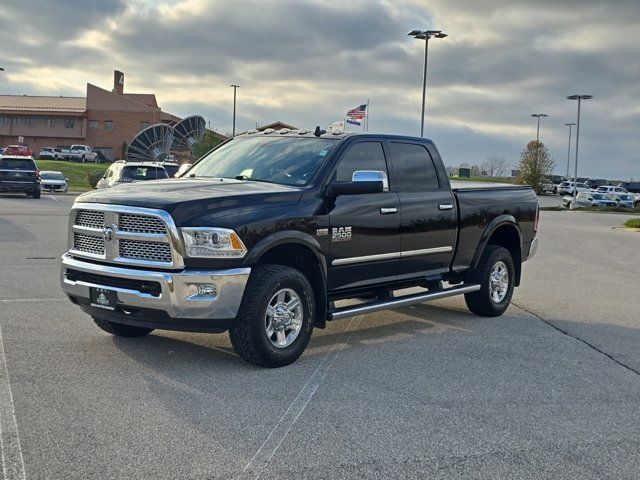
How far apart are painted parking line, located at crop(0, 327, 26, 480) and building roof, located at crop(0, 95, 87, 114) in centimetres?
7702

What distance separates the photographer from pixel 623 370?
6688mm

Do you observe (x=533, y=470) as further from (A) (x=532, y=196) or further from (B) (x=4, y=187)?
(B) (x=4, y=187)

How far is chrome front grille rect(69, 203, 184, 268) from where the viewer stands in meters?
5.75

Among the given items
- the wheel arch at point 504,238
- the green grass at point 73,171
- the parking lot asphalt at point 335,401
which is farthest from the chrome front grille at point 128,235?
the green grass at point 73,171

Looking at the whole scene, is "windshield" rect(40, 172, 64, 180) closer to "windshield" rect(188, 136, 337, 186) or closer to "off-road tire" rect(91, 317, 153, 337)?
"windshield" rect(188, 136, 337, 186)

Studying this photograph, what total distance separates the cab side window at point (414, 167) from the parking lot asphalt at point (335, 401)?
5.18 feet

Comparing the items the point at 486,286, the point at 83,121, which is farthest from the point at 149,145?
the point at 83,121

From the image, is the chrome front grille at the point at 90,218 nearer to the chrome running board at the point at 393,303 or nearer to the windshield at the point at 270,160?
the windshield at the point at 270,160

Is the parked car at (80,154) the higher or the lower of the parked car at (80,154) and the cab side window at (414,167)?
the higher

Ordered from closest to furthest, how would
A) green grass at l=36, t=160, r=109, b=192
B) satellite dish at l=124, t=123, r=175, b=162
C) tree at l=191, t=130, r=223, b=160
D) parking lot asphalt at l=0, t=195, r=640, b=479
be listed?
parking lot asphalt at l=0, t=195, r=640, b=479
satellite dish at l=124, t=123, r=175, b=162
tree at l=191, t=130, r=223, b=160
green grass at l=36, t=160, r=109, b=192

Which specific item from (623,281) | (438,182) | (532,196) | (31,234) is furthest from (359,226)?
(31,234)

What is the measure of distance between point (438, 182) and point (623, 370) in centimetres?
279

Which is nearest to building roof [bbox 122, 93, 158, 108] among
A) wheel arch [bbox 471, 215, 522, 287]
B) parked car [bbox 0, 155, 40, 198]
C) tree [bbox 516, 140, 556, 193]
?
tree [bbox 516, 140, 556, 193]

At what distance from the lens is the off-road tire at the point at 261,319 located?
19.5ft
